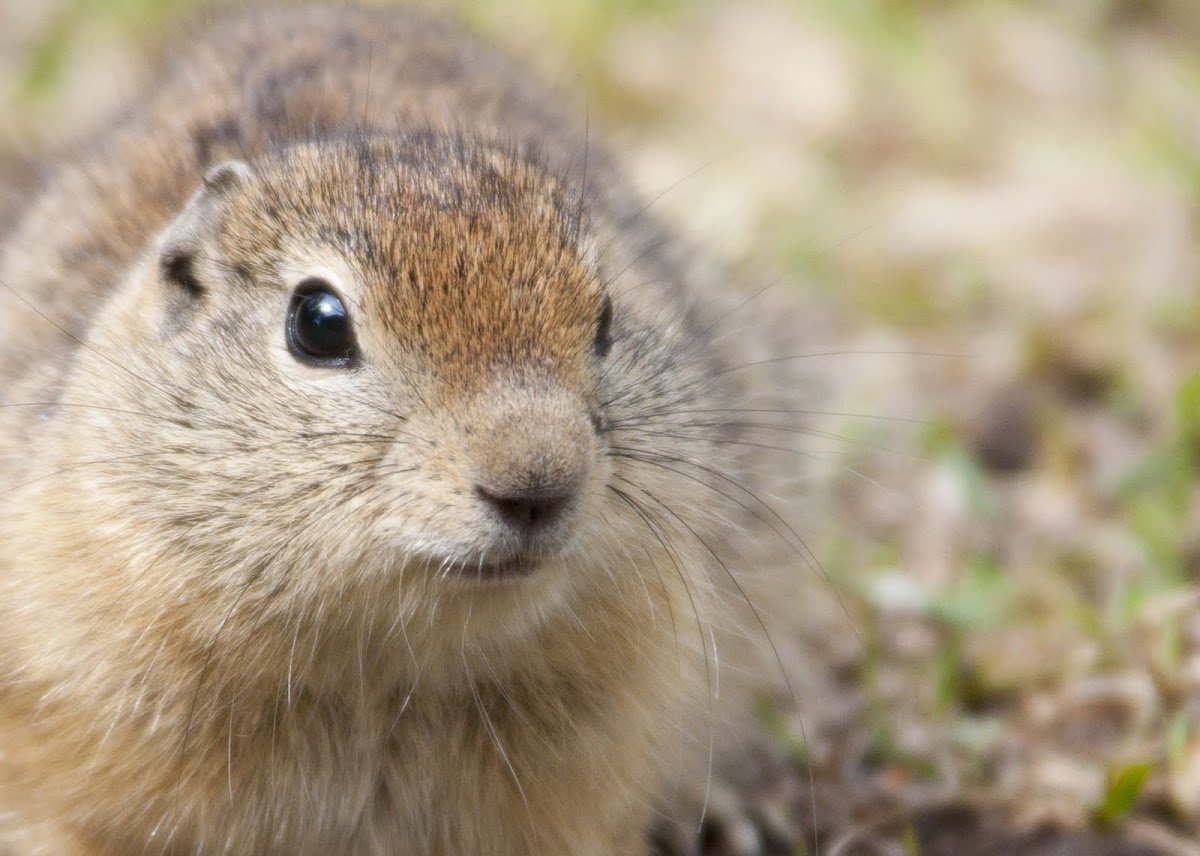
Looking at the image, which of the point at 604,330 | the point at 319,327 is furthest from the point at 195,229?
the point at 604,330

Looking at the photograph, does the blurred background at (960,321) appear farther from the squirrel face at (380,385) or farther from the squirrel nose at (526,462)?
the squirrel nose at (526,462)

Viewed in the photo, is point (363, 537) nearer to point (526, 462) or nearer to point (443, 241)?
point (526, 462)

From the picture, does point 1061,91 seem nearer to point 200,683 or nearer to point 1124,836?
point 1124,836

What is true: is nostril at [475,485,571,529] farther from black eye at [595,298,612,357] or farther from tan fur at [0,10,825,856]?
black eye at [595,298,612,357]

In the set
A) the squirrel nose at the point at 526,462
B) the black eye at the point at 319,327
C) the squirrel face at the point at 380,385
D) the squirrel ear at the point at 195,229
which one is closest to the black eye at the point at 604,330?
the squirrel face at the point at 380,385

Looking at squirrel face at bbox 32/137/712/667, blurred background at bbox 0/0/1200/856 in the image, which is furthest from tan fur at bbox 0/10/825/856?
blurred background at bbox 0/0/1200/856

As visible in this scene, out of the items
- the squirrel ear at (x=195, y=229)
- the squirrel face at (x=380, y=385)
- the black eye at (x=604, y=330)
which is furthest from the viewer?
the squirrel ear at (x=195, y=229)

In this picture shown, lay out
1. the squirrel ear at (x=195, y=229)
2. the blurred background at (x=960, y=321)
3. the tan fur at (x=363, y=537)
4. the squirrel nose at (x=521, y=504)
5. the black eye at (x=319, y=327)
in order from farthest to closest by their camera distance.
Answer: the blurred background at (x=960, y=321)
the squirrel ear at (x=195, y=229)
the black eye at (x=319, y=327)
the tan fur at (x=363, y=537)
the squirrel nose at (x=521, y=504)
